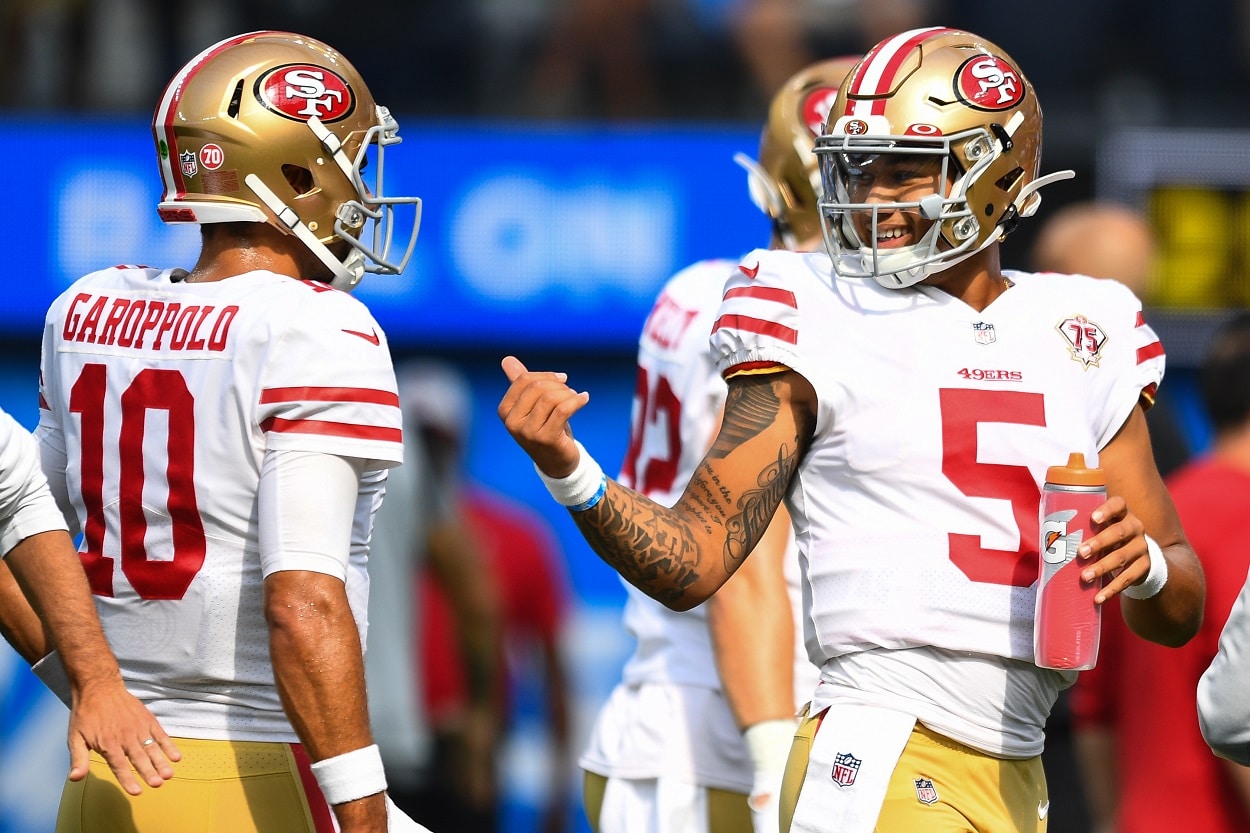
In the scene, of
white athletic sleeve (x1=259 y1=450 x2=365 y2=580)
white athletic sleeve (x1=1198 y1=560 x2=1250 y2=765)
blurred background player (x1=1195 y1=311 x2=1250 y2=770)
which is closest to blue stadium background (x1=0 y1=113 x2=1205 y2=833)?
blurred background player (x1=1195 y1=311 x2=1250 y2=770)

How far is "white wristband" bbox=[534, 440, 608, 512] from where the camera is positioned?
2.57 metres

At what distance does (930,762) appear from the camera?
2.76 meters

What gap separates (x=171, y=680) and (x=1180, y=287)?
5239 millimetres

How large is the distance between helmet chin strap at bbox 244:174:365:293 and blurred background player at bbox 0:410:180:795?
0.54 m

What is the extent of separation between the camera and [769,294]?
9.49 feet

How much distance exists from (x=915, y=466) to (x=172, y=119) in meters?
1.37

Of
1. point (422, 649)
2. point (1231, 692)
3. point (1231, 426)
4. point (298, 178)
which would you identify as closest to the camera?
point (1231, 692)

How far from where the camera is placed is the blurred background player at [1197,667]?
13.3ft

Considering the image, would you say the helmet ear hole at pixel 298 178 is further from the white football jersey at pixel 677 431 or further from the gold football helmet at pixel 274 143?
the white football jersey at pixel 677 431

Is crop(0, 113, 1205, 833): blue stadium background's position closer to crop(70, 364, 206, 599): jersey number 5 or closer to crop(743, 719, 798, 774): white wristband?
crop(743, 719, 798, 774): white wristband

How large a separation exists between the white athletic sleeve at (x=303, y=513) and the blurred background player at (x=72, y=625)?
0.90ft

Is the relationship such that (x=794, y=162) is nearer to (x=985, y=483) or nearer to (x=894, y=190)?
(x=894, y=190)

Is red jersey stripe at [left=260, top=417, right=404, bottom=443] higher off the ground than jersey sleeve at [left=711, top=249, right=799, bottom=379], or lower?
lower

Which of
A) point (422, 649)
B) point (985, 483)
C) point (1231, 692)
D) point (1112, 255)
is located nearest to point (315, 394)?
point (985, 483)
